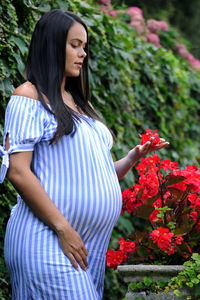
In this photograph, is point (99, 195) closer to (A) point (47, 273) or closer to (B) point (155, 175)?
(A) point (47, 273)

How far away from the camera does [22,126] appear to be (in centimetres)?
165

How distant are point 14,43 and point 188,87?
3567 mm

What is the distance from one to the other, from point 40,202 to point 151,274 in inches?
27.3

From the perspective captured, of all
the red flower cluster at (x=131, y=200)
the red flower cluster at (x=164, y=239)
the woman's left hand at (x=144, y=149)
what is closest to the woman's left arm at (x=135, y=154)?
the woman's left hand at (x=144, y=149)

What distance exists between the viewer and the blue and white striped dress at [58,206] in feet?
5.26

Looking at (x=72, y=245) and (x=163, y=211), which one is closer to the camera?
(x=72, y=245)

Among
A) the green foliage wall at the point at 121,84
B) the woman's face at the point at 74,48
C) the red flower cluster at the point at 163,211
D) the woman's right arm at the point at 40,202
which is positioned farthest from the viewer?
the green foliage wall at the point at 121,84

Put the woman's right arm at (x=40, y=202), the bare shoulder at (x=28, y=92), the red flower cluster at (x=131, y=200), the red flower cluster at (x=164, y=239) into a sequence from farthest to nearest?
the red flower cluster at (x=131, y=200)
the red flower cluster at (x=164, y=239)
the bare shoulder at (x=28, y=92)
the woman's right arm at (x=40, y=202)

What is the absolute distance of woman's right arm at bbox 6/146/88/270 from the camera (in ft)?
5.25

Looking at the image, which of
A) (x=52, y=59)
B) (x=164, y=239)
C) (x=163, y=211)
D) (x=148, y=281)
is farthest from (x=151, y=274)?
(x=52, y=59)

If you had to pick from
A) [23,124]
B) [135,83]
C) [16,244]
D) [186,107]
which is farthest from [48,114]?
[186,107]

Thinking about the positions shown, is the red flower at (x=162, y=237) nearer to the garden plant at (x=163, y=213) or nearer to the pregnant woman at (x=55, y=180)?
the garden plant at (x=163, y=213)

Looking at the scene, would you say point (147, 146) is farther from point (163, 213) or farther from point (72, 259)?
point (72, 259)

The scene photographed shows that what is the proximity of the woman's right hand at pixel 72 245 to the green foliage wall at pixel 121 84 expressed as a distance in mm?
876
